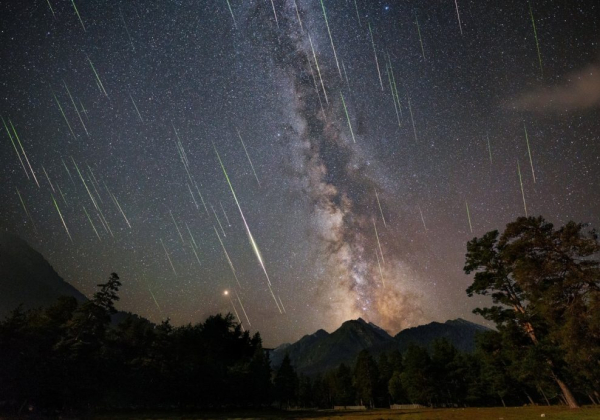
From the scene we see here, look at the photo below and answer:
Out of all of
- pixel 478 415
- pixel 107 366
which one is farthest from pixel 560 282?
pixel 107 366

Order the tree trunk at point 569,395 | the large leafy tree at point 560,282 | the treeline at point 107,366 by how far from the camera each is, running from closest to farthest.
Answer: the large leafy tree at point 560,282
the tree trunk at point 569,395
the treeline at point 107,366

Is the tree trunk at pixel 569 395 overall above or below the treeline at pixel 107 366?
below

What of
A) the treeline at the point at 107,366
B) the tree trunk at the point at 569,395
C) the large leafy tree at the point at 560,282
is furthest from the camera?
the treeline at the point at 107,366

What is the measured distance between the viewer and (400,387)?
3287 inches

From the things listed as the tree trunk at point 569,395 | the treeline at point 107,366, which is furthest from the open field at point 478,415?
the treeline at point 107,366

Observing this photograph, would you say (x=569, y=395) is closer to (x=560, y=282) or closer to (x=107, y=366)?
(x=560, y=282)

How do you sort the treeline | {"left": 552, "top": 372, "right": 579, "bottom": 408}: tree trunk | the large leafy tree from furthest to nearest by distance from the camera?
the treeline → {"left": 552, "top": 372, "right": 579, "bottom": 408}: tree trunk → the large leafy tree

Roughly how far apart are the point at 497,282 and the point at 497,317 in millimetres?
3544

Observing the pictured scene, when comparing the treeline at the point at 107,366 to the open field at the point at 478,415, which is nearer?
the open field at the point at 478,415

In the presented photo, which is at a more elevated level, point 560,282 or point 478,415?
point 560,282

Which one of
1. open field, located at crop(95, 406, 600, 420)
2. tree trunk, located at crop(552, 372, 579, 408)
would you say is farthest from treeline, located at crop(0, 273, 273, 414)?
tree trunk, located at crop(552, 372, 579, 408)

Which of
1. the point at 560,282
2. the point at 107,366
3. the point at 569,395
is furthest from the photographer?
the point at 107,366

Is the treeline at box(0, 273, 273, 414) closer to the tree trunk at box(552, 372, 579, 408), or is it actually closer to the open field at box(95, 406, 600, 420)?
the open field at box(95, 406, 600, 420)

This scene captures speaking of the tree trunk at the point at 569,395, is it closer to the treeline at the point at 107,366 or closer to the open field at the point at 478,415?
the open field at the point at 478,415
